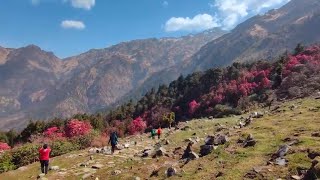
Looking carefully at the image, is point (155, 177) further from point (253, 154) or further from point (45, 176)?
point (45, 176)

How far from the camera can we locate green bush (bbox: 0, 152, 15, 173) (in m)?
41.7

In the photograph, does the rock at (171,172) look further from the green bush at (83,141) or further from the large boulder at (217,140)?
the green bush at (83,141)

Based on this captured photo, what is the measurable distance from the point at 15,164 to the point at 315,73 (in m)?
55.5

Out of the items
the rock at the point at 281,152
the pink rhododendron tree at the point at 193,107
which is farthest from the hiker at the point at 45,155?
the pink rhododendron tree at the point at 193,107

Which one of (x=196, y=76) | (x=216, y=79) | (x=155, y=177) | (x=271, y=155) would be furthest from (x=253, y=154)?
(x=196, y=76)

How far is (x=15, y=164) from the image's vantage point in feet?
145

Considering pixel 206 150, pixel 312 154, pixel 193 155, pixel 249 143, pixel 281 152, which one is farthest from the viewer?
pixel 206 150

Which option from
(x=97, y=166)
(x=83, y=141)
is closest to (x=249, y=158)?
(x=97, y=166)

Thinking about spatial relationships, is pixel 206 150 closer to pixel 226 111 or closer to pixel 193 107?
pixel 226 111

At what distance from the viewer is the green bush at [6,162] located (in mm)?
41669

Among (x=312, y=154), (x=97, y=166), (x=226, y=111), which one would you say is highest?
(x=312, y=154)

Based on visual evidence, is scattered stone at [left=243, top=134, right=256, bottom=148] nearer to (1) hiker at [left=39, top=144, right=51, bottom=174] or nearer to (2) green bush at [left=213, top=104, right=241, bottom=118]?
(1) hiker at [left=39, top=144, right=51, bottom=174]

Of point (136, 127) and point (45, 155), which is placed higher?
point (45, 155)

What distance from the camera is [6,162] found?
4266cm
